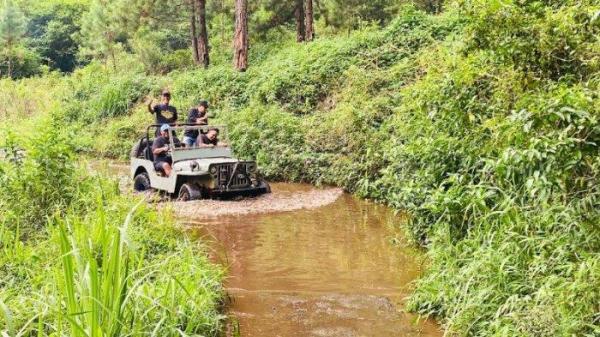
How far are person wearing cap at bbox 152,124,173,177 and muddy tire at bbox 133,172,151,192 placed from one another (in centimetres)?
55

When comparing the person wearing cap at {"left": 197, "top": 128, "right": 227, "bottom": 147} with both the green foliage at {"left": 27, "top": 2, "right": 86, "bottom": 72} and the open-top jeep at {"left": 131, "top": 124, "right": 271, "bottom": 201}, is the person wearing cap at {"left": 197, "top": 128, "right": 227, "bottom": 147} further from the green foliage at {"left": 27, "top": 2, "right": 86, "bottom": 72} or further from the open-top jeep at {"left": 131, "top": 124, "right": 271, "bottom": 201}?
the green foliage at {"left": 27, "top": 2, "right": 86, "bottom": 72}

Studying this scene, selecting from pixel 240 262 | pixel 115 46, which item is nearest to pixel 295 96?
pixel 240 262

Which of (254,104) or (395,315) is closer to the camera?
(395,315)

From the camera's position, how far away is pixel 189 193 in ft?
31.8

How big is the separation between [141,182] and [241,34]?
8.69 m

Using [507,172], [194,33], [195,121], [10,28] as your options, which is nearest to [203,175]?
[195,121]

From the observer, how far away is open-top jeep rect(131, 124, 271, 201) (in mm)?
9766

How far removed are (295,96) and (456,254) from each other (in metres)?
10.3

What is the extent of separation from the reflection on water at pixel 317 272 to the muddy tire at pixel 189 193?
1150 mm

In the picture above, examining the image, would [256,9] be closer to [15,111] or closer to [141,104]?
[141,104]

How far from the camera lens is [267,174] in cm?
1284

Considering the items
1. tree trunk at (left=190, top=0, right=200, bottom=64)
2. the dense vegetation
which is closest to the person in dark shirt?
the dense vegetation

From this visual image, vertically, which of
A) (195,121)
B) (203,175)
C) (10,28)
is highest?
(10,28)

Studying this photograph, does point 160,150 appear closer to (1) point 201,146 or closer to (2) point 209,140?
(1) point 201,146
